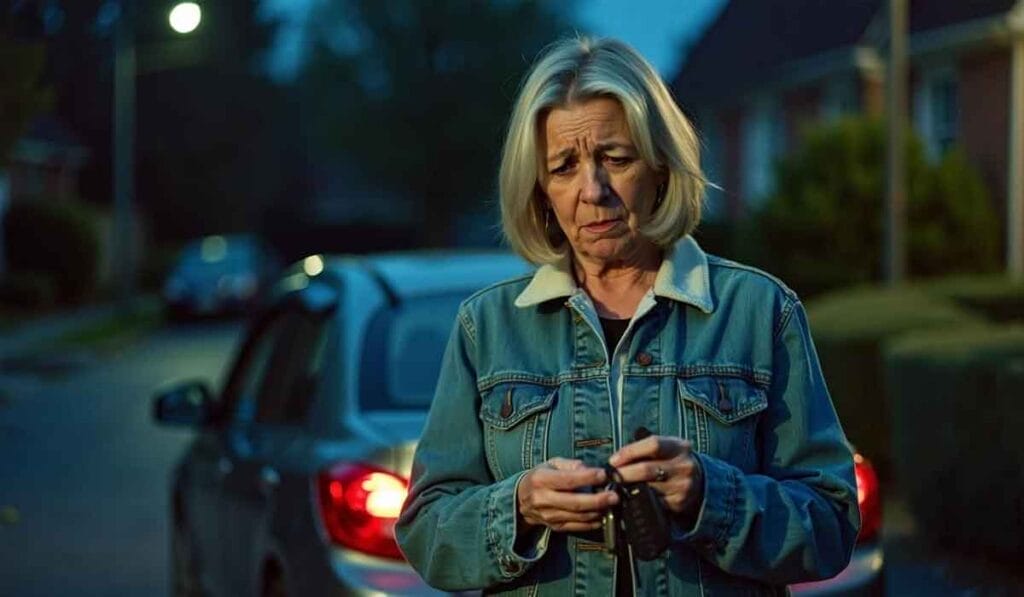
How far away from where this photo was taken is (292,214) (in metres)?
67.9

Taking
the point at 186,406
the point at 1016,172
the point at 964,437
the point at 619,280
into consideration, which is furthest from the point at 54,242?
the point at 619,280

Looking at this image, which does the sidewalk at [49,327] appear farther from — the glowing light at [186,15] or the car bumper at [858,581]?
the car bumper at [858,581]

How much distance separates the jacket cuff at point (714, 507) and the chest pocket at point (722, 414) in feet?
0.18

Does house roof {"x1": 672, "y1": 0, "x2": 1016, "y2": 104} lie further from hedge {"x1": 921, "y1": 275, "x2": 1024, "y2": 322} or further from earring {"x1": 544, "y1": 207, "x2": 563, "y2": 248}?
earring {"x1": 544, "y1": 207, "x2": 563, "y2": 248}

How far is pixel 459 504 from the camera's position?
2852 mm

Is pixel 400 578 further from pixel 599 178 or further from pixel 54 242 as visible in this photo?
pixel 54 242

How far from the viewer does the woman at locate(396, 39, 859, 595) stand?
8.91 feet

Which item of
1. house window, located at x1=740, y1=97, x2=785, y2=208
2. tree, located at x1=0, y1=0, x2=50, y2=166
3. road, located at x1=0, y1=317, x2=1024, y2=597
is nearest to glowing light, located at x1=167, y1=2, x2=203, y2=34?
tree, located at x1=0, y1=0, x2=50, y2=166

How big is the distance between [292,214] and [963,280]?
52544mm

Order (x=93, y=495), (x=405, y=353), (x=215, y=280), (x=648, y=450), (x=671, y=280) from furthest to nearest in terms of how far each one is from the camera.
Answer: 1. (x=215, y=280)
2. (x=93, y=495)
3. (x=405, y=353)
4. (x=671, y=280)
5. (x=648, y=450)

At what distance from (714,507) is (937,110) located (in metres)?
25.4

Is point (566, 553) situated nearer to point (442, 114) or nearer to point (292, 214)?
point (442, 114)

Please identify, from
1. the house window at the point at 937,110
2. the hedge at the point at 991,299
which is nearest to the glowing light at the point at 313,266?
the hedge at the point at 991,299

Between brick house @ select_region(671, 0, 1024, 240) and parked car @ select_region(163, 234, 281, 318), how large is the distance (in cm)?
1006
